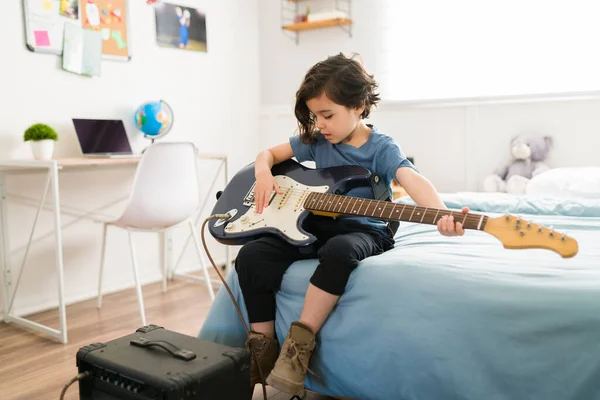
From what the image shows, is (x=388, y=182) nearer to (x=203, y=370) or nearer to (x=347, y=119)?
(x=347, y=119)

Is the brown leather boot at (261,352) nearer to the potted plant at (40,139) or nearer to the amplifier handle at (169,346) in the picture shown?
the amplifier handle at (169,346)

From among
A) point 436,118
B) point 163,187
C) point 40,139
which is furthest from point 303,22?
point 40,139

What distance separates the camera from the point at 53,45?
269 centimetres

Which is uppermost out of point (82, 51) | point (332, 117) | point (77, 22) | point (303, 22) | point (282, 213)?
point (303, 22)

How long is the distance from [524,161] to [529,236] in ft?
6.54

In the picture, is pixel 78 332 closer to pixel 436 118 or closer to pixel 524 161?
pixel 436 118

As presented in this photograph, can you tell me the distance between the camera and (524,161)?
3.05 m

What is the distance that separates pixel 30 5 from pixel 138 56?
608mm

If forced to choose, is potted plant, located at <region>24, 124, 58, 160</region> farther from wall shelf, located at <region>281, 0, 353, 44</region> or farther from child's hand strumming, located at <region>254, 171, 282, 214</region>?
wall shelf, located at <region>281, 0, 353, 44</region>

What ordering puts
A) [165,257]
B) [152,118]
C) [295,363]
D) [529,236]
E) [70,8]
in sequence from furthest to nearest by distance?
[165,257] < [152,118] < [70,8] < [295,363] < [529,236]

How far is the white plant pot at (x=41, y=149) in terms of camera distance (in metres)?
2.43

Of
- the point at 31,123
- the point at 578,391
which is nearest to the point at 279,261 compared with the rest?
the point at 578,391

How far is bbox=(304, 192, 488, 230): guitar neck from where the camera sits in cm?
129

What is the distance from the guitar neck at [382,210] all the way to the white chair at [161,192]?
1098mm
